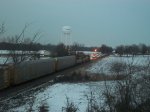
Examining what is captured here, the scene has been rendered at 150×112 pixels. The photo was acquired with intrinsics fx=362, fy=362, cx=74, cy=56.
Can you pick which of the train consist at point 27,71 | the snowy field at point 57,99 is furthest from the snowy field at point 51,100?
the train consist at point 27,71

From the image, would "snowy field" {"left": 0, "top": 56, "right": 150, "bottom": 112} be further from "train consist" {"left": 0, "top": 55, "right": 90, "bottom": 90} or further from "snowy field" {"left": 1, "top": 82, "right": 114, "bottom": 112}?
"train consist" {"left": 0, "top": 55, "right": 90, "bottom": 90}

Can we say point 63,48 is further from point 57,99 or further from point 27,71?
point 57,99

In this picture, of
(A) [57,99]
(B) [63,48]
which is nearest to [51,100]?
(A) [57,99]

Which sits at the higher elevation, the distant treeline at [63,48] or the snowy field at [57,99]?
the distant treeline at [63,48]

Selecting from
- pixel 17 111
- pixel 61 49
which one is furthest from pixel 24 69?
pixel 61 49

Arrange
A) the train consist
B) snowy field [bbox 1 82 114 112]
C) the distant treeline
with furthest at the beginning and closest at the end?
the train consist → snowy field [bbox 1 82 114 112] → the distant treeline

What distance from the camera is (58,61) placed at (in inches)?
2041

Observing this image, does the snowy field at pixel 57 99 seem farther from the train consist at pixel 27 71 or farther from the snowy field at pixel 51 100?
the train consist at pixel 27 71

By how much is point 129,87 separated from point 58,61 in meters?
42.9

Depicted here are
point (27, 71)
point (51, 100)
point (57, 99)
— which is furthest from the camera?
point (27, 71)

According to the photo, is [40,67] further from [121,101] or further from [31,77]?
[121,101]

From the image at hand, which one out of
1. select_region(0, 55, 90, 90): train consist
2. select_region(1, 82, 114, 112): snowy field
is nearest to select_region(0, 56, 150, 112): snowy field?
select_region(1, 82, 114, 112): snowy field

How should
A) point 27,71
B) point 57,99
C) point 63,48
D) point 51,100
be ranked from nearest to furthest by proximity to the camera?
point 51,100 < point 57,99 < point 27,71 < point 63,48

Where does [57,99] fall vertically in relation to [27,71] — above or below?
below
